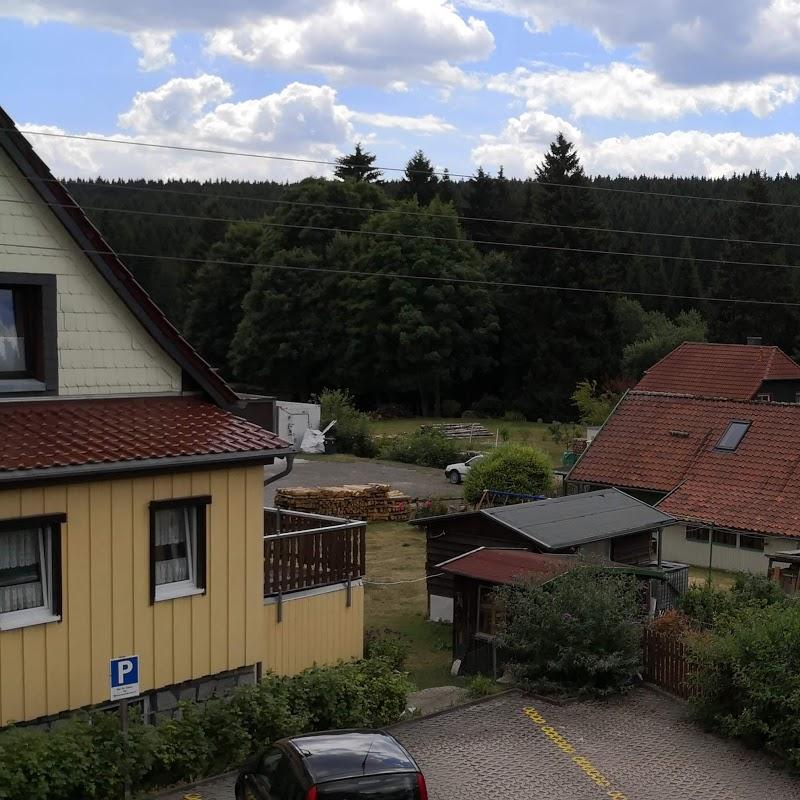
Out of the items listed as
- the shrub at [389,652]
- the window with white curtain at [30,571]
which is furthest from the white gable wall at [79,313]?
the shrub at [389,652]

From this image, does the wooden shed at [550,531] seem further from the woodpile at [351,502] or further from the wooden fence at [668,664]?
the woodpile at [351,502]

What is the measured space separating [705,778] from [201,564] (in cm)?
657

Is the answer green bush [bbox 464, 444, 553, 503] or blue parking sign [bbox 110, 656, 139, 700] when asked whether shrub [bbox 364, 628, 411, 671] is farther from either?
green bush [bbox 464, 444, 553, 503]

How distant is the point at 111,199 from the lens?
136 m

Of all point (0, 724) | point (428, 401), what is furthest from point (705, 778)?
point (428, 401)

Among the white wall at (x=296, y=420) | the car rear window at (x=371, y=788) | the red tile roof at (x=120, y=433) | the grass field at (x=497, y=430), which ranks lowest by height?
the grass field at (x=497, y=430)

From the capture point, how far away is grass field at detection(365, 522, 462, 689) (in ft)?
67.4

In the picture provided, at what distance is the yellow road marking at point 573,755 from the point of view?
12398 millimetres

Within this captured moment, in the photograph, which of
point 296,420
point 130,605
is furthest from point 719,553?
point 296,420

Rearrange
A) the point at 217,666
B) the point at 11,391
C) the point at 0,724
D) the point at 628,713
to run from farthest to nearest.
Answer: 1. the point at 628,713
2. the point at 217,666
3. the point at 11,391
4. the point at 0,724

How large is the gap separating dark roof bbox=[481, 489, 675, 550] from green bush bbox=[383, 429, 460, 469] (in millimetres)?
23584

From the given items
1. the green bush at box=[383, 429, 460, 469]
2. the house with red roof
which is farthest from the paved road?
the house with red roof

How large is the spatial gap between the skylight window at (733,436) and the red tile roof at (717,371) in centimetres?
1448

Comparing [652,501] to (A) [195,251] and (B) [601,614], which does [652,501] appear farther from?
(A) [195,251]
